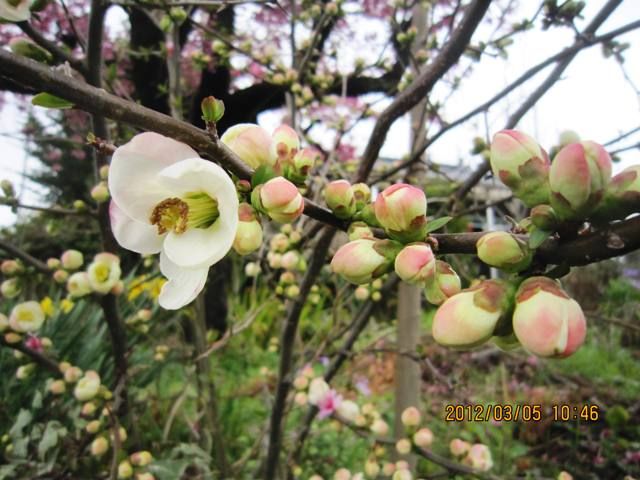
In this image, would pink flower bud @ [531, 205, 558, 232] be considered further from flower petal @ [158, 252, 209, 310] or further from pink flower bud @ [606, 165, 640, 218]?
flower petal @ [158, 252, 209, 310]

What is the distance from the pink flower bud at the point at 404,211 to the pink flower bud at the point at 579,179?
0.10 m

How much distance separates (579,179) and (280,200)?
0.22m

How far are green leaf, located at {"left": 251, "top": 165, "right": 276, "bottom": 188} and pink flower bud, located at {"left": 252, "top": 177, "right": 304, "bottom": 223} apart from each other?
29mm

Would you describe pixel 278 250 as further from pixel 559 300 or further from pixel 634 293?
pixel 634 293

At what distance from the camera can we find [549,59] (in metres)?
1.06

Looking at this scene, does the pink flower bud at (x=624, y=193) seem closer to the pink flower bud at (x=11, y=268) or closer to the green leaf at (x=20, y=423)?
the pink flower bud at (x=11, y=268)

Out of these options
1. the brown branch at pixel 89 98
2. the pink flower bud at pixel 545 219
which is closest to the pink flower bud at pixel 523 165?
the pink flower bud at pixel 545 219

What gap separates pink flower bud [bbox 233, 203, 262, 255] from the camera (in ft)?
1.40

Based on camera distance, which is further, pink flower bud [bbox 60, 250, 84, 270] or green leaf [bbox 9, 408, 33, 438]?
green leaf [bbox 9, 408, 33, 438]

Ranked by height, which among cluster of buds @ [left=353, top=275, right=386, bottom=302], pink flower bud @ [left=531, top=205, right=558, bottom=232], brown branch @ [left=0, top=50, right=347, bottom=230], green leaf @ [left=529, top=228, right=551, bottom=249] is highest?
cluster of buds @ [left=353, top=275, right=386, bottom=302]

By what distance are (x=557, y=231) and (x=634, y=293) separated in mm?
5326

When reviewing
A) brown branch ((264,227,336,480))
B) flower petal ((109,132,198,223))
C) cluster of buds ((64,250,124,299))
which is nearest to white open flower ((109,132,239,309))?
flower petal ((109,132,198,223))

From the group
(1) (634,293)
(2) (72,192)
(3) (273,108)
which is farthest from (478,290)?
(2) (72,192)

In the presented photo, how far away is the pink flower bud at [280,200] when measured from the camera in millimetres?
393
